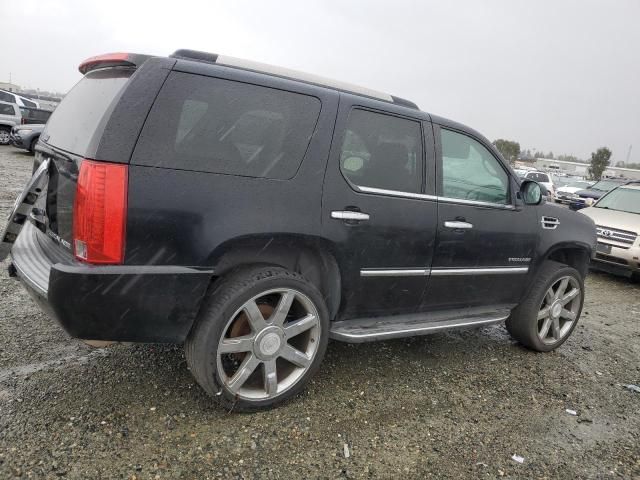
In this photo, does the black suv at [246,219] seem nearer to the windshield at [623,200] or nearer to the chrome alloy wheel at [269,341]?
the chrome alloy wheel at [269,341]

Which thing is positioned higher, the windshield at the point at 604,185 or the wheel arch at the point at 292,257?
the windshield at the point at 604,185

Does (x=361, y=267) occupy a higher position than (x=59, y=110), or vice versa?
(x=59, y=110)

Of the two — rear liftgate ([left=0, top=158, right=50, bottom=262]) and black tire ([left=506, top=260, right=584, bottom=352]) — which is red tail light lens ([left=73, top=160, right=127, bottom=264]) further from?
black tire ([left=506, top=260, right=584, bottom=352])

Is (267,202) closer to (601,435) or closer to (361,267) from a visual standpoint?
(361,267)

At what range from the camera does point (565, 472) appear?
8.55ft

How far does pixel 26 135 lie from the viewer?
Answer: 1628 centimetres

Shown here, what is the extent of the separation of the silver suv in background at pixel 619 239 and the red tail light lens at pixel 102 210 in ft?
25.0

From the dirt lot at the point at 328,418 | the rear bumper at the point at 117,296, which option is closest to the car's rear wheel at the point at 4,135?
the dirt lot at the point at 328,418

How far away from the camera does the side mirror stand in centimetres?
396

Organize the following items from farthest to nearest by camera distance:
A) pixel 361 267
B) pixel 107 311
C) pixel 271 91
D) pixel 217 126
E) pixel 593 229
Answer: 1. pixel 593 229
2. pixel 361 267
3. pixel 271 91
4. pixel 217 126
5. pixel 107 311

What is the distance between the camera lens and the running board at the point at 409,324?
3.01m

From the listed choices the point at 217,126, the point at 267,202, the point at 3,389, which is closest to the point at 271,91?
the point at 217,126

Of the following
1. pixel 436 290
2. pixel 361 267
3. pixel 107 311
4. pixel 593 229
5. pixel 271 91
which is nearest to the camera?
pixel 107 311

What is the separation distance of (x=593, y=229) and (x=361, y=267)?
2.83m
